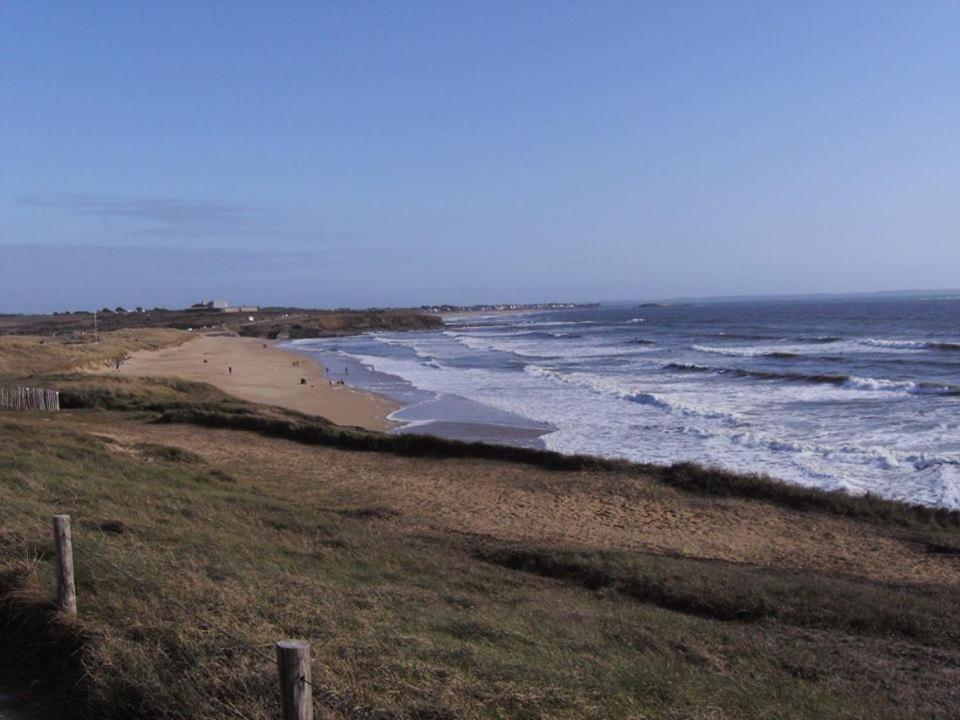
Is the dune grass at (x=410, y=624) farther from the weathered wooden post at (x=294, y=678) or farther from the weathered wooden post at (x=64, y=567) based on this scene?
the weathered wooden post at (x=294, y=678)

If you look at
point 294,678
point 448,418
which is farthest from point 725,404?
point 294,678

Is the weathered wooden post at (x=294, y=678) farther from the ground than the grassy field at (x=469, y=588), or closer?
farther from the ground

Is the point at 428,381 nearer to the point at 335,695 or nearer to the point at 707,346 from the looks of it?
the point at 707,346

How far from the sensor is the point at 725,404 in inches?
1206

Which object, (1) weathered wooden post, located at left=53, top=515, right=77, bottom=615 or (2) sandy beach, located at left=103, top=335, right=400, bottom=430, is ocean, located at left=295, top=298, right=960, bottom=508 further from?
(1) weathered wooden post, located at left=53, top=515, right=77, bottom=615

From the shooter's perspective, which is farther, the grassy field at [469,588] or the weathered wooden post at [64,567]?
the weathered wooden post at [64,567]

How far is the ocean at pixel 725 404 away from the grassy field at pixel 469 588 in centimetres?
428

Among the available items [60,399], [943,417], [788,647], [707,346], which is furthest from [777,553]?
[707,346]

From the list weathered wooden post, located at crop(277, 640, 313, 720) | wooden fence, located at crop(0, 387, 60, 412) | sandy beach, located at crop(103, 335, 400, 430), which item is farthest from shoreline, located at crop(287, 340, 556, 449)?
weathered wooden post, located at crop(277, 640, 313, 720)

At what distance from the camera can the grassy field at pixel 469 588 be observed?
4938mm

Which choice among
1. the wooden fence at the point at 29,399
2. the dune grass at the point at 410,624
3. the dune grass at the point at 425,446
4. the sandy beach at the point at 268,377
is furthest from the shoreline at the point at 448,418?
the dune grass at the point at 410,624

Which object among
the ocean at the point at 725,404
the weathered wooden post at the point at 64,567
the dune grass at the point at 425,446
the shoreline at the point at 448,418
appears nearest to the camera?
the weathered wooden post at the point at 64,567

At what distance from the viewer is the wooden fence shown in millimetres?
24234

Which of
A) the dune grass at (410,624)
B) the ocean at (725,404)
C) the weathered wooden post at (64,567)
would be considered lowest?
the ocean at (725,404)
